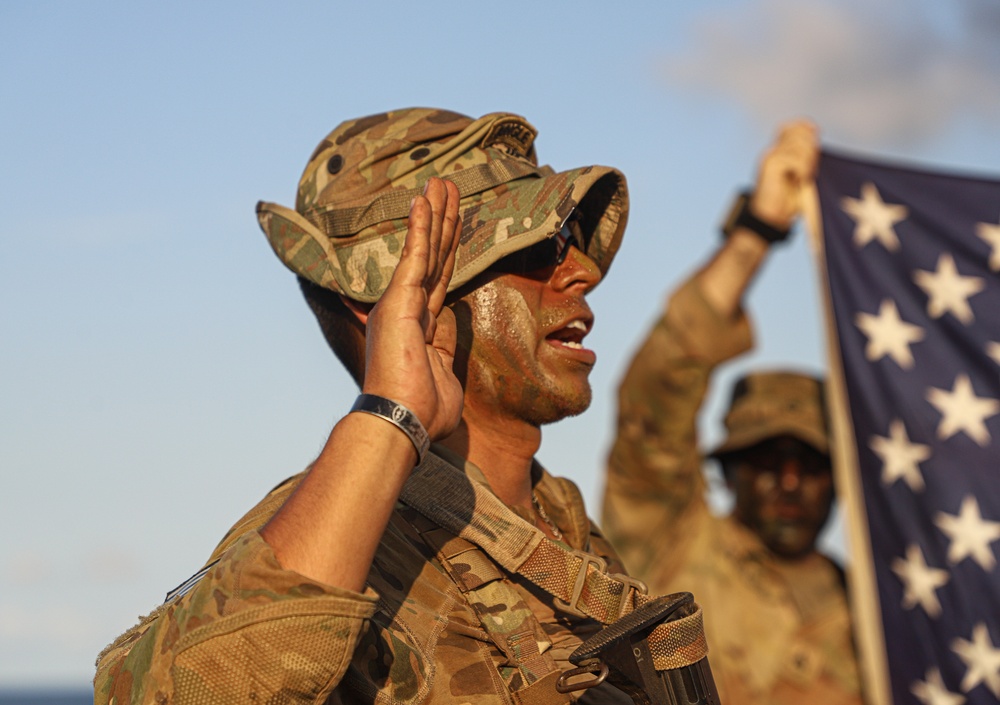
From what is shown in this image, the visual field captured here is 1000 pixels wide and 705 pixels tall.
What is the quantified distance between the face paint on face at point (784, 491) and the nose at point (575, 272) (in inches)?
228

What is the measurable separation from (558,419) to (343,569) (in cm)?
146

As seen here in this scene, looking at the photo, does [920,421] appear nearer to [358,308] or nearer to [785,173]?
[785,173]

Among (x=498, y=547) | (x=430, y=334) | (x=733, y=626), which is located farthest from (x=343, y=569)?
(x=733, y=626)

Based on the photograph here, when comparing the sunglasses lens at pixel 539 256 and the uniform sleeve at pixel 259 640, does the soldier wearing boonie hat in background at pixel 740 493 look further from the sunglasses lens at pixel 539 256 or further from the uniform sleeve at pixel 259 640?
the uniform sleeve at pixel 259 640

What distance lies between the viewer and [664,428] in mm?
9797

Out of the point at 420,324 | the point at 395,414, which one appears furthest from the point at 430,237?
the point at 395,414

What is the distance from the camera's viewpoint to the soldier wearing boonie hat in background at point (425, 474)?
3020mm

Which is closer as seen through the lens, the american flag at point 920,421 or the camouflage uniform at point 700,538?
the american flag at point 920,421

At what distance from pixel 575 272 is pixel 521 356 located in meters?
0.35

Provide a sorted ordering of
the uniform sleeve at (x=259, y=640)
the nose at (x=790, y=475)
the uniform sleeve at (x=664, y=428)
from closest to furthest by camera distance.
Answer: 1. the uniform sleeve at (x=259, y=640)
2. the uniform sleeve at (x=664, y=428)
3. the nose at (x=790, y=475)

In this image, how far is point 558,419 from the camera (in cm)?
440

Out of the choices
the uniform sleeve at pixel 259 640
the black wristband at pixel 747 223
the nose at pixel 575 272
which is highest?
the black wristband at pixel 747 223

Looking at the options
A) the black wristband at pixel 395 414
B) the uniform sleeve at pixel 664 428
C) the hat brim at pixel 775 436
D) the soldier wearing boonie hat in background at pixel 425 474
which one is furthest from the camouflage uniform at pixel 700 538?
the black wristband at pixel 395 414

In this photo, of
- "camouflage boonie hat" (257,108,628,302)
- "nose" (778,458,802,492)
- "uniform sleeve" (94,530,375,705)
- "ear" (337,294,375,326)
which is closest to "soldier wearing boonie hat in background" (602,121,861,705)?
"nose" (778,458,802,492)
